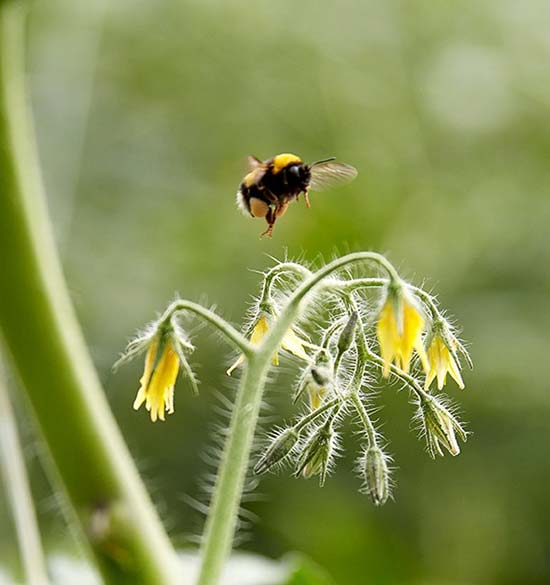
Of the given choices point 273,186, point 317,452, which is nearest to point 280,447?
point 317,452

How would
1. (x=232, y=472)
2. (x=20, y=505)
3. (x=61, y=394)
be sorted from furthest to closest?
(x=20, y=505) < (x=61, y=394) < (x=232, y=472)

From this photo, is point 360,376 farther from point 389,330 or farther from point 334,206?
point 334,206

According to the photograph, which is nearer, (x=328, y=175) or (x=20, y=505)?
(x=20, y=505)

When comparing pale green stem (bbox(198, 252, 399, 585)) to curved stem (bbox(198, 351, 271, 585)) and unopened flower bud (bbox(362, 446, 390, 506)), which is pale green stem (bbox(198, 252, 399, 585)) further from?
unopened flower bud (bbox(362, 446, 390, 506))

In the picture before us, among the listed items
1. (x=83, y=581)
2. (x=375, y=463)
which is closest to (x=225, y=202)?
(x=83, y=581)

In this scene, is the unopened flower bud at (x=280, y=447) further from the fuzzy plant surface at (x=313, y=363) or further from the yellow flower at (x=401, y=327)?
the yellow flower at (x=401, y=327)

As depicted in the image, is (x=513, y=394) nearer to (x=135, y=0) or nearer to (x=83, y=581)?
(x=83, y=581)
